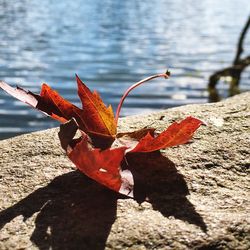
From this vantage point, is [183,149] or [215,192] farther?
[183,149]

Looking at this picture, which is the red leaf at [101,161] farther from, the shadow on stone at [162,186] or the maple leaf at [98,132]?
the shadow on stone at [162,186]

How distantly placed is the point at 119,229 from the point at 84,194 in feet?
0.70

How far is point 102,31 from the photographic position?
66.6ft

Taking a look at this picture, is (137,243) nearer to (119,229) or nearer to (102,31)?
(119,229)

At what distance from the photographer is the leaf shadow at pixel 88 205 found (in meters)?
→ 1.41

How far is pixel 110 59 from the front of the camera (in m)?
13.1

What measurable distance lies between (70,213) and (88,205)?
0.07 m

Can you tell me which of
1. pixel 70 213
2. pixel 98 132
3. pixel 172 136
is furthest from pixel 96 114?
pixel 70 213

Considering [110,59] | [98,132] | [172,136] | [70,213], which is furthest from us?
[110,59]

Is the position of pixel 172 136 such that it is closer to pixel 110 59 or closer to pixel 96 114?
pixel 96 114

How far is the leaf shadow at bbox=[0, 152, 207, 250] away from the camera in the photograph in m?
1.41

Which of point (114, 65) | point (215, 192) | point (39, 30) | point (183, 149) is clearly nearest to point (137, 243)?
point (215, 192)

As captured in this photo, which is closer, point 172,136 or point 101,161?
point 101,161

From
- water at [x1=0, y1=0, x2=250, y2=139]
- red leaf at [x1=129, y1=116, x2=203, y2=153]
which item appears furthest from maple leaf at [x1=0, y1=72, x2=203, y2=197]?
water at [x1=0, y1=0, x2=250, y2=139]
